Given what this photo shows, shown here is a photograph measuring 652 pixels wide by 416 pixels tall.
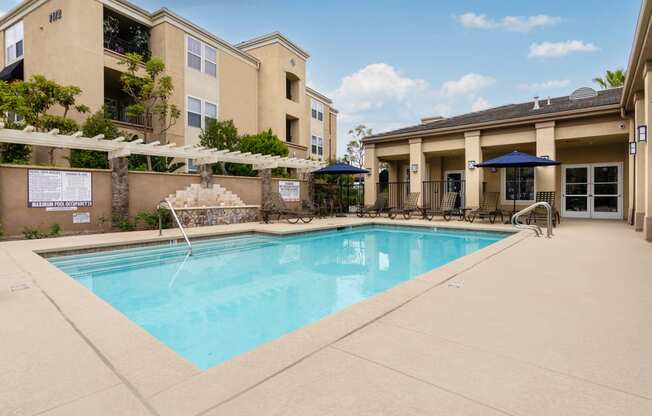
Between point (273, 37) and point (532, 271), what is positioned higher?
point (273, 37)

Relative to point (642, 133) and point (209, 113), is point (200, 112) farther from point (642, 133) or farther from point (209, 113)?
point (642, 133)

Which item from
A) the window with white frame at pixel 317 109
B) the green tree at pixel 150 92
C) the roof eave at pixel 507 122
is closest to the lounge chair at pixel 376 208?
the roof eave at pixel 507 122

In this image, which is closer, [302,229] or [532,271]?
[532,271]

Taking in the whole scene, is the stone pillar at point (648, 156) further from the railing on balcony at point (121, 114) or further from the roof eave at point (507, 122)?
the railing on balcony at point (121, 114)

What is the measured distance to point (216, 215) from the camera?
40.1 feet

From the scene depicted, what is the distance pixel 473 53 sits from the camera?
17578 mm

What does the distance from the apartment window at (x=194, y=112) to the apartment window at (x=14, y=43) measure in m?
7.27

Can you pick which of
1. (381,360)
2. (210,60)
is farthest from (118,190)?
(381,360)

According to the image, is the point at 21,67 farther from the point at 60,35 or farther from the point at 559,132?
the point at 559,132

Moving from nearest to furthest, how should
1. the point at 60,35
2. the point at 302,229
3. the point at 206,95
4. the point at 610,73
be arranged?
1. the point at 302,229
2. the point at 60,35
3. the point at 206,95
4. the point at 610,73

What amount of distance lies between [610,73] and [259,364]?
32.4 m

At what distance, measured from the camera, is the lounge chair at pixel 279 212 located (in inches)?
506

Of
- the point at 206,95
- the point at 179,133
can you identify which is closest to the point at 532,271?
the point at 179,133

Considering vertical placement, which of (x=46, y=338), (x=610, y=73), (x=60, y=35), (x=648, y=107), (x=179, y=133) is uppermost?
(x=610, y=73)
